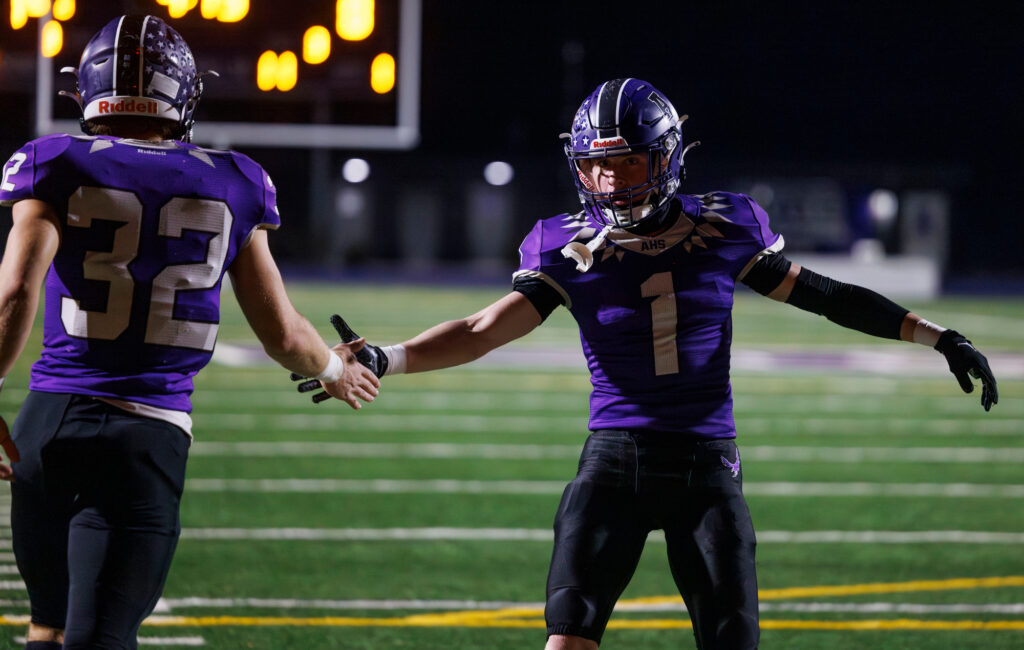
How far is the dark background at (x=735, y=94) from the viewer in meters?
42.5

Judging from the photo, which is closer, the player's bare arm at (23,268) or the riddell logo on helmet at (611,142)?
the player's bare arm at (23,268)

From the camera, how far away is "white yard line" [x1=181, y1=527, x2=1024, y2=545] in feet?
21.7

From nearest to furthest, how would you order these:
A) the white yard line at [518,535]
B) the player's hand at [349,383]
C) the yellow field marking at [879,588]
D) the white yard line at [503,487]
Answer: the player's hand at [349,383] → the yellow field marking at [879,588] → the white yard line at [518,535] → the white yard line at [503,487]

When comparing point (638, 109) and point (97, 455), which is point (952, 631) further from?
point (97, 455)

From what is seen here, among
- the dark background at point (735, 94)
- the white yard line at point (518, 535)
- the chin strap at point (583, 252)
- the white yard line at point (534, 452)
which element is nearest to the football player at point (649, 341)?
the chin strap at point (583, 252)

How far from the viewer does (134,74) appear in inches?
111

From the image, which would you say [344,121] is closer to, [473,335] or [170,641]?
[170,641]

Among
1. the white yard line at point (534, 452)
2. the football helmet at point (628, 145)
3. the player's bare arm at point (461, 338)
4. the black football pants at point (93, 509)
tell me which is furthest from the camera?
the white yard line at point (534, 452)

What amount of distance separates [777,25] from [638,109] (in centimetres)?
4137

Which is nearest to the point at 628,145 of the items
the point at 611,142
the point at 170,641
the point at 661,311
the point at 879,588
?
the point at 611,142

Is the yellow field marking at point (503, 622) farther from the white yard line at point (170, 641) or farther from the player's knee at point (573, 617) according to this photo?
the player's knee at point (573, 617)

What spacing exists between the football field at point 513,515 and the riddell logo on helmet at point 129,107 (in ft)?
7.96

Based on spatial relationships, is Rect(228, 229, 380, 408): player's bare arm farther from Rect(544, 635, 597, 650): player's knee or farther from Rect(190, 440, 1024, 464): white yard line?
Rect(190, 440, 1024, 464): white yard line

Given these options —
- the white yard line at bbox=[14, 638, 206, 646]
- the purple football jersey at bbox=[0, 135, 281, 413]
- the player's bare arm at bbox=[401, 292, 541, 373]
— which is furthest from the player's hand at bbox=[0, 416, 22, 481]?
the white yard line at bbox=[14, 638, 206, 646]
